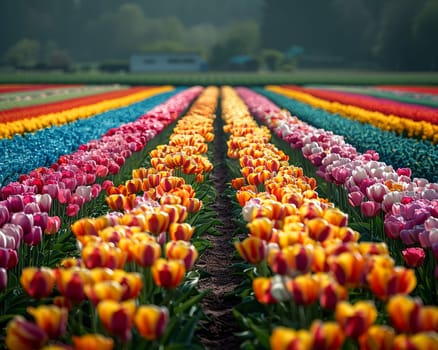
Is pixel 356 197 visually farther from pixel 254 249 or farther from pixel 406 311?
pixel 406 311

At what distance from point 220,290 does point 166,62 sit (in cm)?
9175

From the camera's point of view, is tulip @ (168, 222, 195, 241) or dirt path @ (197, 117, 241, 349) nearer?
tulip @ (168, 222, 195, 241)

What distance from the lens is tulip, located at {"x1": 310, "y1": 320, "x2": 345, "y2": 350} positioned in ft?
8.39

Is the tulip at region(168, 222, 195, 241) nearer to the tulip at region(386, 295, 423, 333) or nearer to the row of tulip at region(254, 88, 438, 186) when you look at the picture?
the tulip at region(386, 295, 423, 333)

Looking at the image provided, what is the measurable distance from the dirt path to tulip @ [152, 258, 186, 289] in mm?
1356

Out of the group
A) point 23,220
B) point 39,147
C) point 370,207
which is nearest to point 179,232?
point 23,220

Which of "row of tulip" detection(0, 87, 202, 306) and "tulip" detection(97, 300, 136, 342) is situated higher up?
"tulip" detection(97, 300, 136, 342)

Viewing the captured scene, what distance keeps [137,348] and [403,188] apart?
9.13 feet

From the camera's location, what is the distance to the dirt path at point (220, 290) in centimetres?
465

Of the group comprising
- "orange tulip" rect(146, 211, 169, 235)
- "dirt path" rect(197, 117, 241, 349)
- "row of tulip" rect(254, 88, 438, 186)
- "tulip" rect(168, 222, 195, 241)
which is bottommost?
→ "dirt path" rect(197, 117, 241, 349)

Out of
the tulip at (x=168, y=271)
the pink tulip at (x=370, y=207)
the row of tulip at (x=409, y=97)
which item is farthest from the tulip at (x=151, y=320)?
the row of tulip at (x=409, y=97)

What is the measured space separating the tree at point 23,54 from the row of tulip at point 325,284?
10981 centimetres

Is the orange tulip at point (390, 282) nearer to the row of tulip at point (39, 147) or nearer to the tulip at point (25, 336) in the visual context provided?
the tulip at point (25, 336)

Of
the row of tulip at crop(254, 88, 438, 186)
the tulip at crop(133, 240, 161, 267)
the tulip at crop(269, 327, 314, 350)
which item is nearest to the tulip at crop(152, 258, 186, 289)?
the tulip at crop(133, 240, 161, 267)
